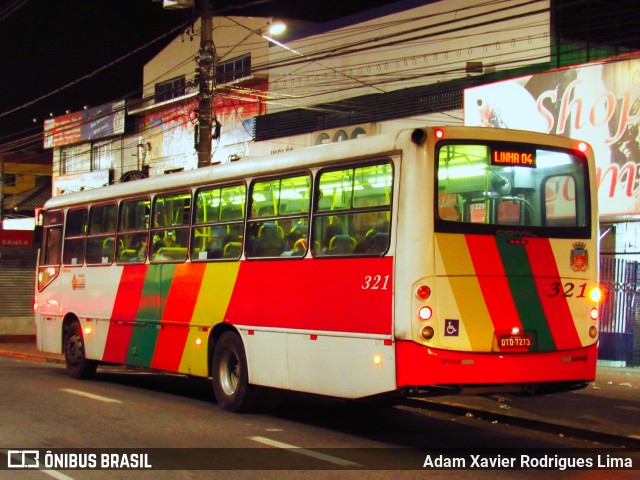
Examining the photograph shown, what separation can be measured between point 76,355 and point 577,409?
29.2 ft

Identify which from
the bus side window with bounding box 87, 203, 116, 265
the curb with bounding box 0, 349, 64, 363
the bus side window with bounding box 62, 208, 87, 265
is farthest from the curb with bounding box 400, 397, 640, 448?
the curb with bounding box 0, 349, 64, 363

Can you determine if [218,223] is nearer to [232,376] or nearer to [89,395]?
[232,376]

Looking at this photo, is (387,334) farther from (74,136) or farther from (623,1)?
(74,136)

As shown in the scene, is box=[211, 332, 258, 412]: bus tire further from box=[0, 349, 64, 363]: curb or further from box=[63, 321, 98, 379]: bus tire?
box=[0, 349, 64, 363]: curb

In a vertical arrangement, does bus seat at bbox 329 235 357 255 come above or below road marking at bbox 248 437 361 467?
above

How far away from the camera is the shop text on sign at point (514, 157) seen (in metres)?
9.73

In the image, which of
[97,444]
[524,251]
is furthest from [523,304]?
[97,444]

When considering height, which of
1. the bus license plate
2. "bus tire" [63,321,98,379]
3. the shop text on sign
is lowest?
"bus tire" [63,321,98,379]

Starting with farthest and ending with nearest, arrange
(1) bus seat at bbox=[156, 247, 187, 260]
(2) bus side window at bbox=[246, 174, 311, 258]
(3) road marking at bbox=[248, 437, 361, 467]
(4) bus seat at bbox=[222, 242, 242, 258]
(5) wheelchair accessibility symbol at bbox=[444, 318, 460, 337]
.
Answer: (1) bus seat at bbox=[156, 247, 187, 260], (4) bus seat at bbox=[222, 242, 242, 258], (2) bus side window at bbox=[246, 174, 311, 258], (5) wheelchair accessibility symbol at bbox=[444, 318, 460, 337], (3) road marking at bbox=[248, 437, 361, 467]

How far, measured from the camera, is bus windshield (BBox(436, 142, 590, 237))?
31.2 feet

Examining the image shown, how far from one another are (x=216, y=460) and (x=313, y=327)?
2.36m

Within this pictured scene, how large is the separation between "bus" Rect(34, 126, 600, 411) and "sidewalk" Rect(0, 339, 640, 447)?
1.09 m

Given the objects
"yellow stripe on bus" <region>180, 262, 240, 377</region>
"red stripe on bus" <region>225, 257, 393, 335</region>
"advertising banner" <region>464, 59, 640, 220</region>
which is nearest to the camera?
"red stripe on bus" <region>225, 257, 393, 335</region>

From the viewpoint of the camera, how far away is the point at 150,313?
14.1m
